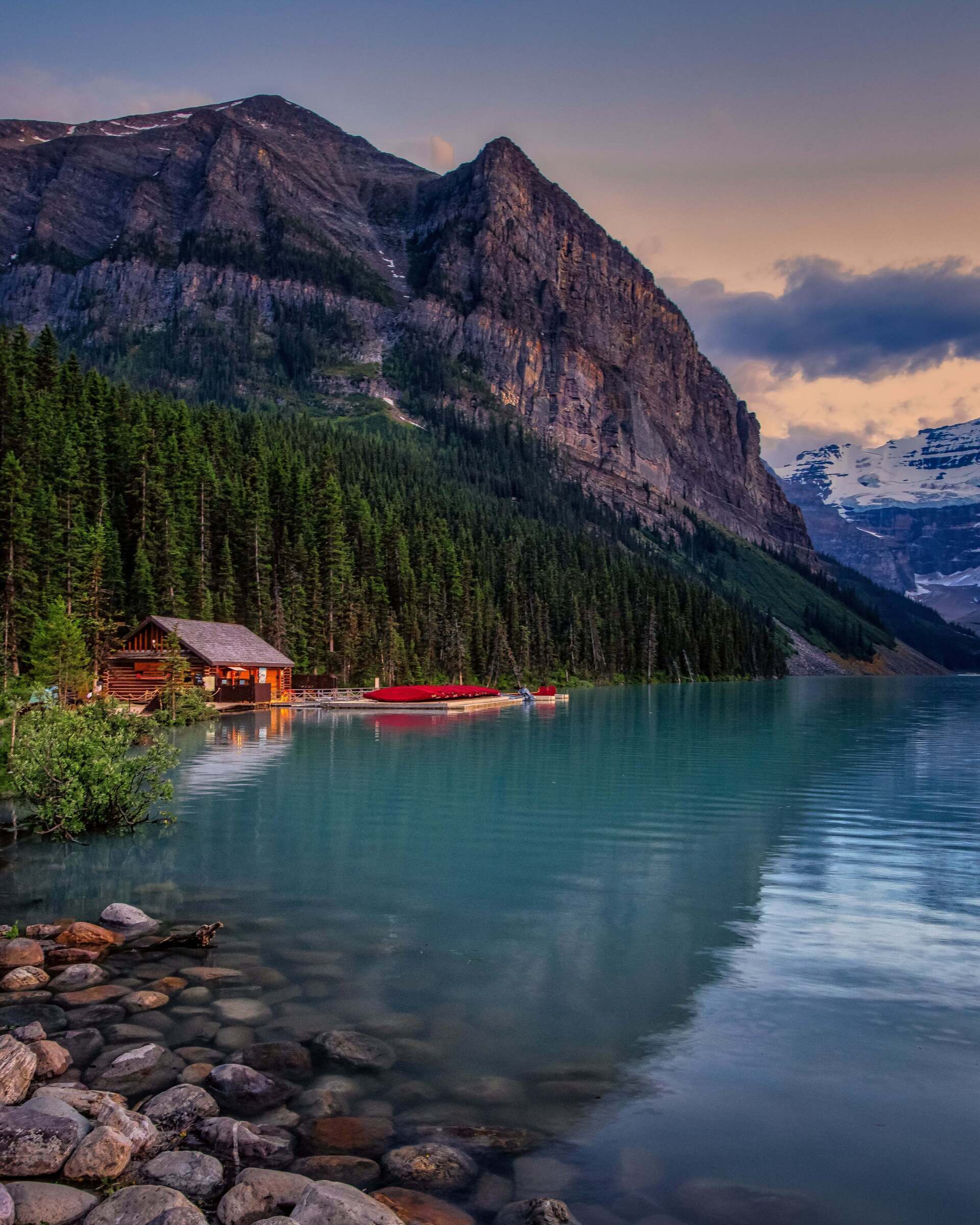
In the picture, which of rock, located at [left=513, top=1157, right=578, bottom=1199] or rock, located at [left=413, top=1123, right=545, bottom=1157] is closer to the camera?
rock, located at [left=513, top=1157, right=578, bottom=1199]

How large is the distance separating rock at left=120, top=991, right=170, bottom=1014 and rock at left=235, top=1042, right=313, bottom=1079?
194 cm

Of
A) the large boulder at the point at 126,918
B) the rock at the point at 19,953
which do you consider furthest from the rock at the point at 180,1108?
the large boulder at the point at 126,918

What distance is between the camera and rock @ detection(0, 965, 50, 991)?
40.8 feet

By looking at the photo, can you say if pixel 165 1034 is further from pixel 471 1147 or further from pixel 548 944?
pixel 548 944

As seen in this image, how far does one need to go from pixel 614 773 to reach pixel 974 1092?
28.1m

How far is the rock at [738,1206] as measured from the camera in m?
7.65

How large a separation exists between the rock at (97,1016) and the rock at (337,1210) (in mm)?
5348

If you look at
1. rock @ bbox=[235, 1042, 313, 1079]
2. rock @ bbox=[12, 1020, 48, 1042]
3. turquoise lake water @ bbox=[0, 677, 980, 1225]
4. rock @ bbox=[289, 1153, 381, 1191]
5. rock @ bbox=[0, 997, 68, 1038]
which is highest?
→ rock @ bbox=[12, 1020, 48, 1042]

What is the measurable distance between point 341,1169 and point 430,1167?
0.82 meters

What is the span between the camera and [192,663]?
71688 mm

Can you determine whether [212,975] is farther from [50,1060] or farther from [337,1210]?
[337,1210]

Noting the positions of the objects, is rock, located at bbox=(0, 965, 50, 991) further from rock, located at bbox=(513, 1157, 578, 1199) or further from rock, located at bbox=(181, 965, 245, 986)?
rock, located at bbox=(513, 1157, 578, 1199)

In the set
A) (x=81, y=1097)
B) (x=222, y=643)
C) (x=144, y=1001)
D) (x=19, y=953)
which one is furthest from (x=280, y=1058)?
(x=222, y=643)

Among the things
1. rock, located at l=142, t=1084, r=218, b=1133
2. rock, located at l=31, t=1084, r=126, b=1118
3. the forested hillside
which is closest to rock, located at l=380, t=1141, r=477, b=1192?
rock, located at l=142, t=1084, r=218, b=1133
